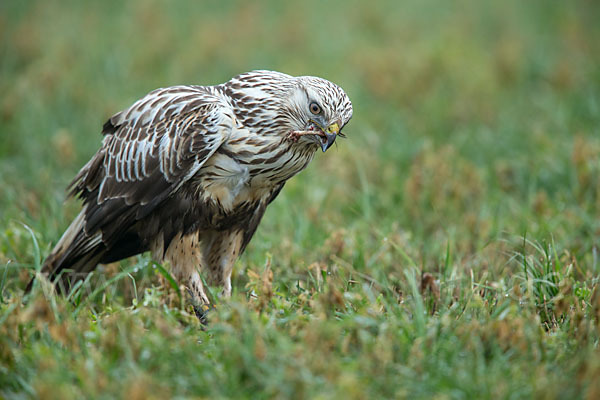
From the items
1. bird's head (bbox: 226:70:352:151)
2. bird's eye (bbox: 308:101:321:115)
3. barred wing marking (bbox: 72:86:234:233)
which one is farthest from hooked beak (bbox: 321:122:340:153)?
barred wing marking (bbox: 72:86:234:233)

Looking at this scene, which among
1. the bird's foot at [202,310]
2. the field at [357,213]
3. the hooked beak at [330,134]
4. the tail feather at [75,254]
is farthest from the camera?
the tail feather at [75,254]

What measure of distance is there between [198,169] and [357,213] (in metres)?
1.34

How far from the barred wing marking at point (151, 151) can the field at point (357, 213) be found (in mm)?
415

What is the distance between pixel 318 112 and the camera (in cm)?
376

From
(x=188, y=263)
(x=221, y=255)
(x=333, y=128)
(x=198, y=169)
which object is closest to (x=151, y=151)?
(x=198, y=169)

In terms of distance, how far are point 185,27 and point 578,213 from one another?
6.68 metres

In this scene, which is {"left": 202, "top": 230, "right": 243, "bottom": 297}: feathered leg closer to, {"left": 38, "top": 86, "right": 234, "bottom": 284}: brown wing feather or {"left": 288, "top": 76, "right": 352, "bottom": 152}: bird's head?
{"left": 38, "top": 86, "right": 234, "bottom": 284}: brown wing feather

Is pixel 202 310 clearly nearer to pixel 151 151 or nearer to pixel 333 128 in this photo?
pixel 151 151

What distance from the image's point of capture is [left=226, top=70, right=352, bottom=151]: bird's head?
12.3 feet

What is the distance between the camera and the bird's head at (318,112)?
147 inches

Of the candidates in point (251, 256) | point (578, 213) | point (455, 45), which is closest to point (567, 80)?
point (455, 45)

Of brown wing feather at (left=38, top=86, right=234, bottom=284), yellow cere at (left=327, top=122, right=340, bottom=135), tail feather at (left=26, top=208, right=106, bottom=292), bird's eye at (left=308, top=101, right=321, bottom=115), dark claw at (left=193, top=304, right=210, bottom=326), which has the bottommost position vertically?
dark claw at (left=193, top=304, right=210, bottom=326)

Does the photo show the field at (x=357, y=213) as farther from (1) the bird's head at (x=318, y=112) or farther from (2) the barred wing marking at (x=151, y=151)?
(1) the bird's head at (x=318, y=112)

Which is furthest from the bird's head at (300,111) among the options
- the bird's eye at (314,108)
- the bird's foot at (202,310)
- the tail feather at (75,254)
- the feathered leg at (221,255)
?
the tail feather at (75,254)
